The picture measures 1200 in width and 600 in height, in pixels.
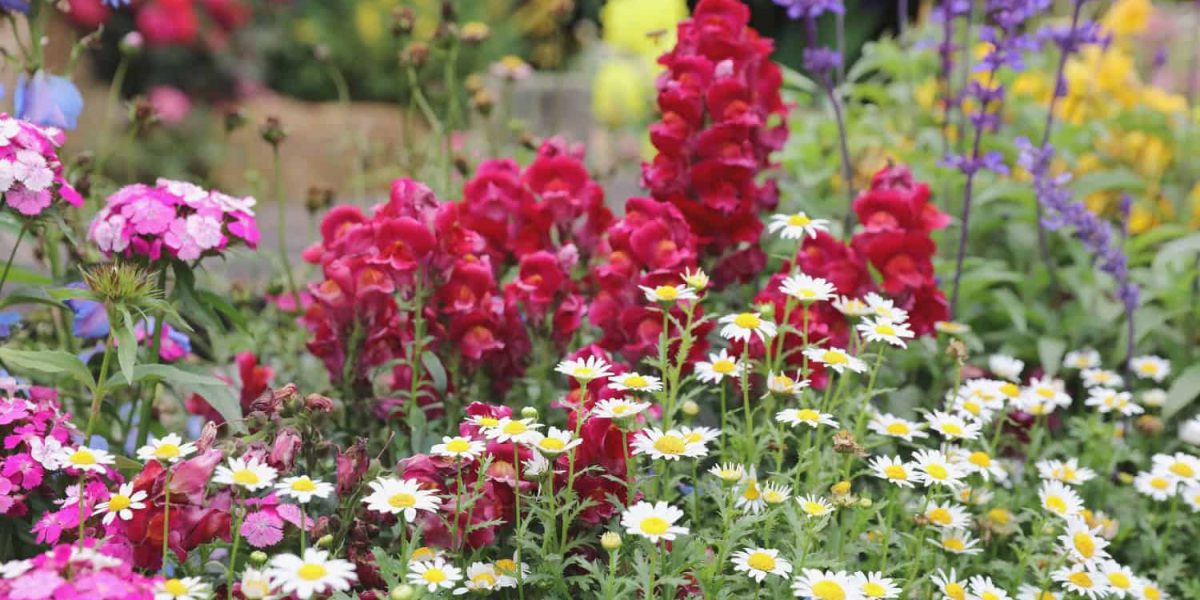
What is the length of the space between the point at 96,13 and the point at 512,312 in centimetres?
384

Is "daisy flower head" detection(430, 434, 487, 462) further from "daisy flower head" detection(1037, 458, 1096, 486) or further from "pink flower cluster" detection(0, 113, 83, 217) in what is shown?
"daisy flower head" detection(1037, 458, 1096, 486)

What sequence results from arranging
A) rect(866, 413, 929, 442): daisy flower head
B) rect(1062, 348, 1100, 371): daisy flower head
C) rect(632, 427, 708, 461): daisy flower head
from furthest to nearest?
1. rect(1062, 348, 1100, 371): daisy flower head
2. rect(866, 413, 929, 442): daisy flower head
3. rect(632, 427, 708, 461): daisy flower head

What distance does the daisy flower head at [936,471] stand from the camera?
4.12 feet

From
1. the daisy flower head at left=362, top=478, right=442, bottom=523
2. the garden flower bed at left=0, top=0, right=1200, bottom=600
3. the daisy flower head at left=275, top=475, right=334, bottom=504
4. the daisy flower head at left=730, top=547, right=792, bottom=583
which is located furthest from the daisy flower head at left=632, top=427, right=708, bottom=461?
the daisy flower head at left=275, top=475, right=334, bottom=504

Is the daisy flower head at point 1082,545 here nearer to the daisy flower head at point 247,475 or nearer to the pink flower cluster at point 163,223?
Result: the daisy flower head at point 247,475

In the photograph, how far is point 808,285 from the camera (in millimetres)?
1346

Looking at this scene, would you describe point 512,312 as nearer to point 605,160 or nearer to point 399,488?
point 399,488

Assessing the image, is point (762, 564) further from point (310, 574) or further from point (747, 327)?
point (310, 574)

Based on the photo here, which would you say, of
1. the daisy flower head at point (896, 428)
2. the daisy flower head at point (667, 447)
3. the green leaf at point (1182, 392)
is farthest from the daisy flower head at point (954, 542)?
the green leaf at point (1182, 392)

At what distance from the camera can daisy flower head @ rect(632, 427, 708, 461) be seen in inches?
45.3

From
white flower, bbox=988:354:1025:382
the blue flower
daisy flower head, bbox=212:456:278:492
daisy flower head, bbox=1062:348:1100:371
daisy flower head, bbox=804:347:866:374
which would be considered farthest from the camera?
daisy flower head, bbox=1062:348:1100:371

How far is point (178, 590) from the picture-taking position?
3.10ft

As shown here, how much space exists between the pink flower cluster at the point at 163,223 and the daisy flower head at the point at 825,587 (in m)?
0.79

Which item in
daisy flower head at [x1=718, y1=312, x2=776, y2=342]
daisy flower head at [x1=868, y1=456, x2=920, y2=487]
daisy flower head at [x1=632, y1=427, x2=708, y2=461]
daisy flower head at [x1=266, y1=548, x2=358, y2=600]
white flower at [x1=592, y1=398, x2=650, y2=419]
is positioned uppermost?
daisy flower head at [x1=718, y1=312, x2=776, y2=342]
